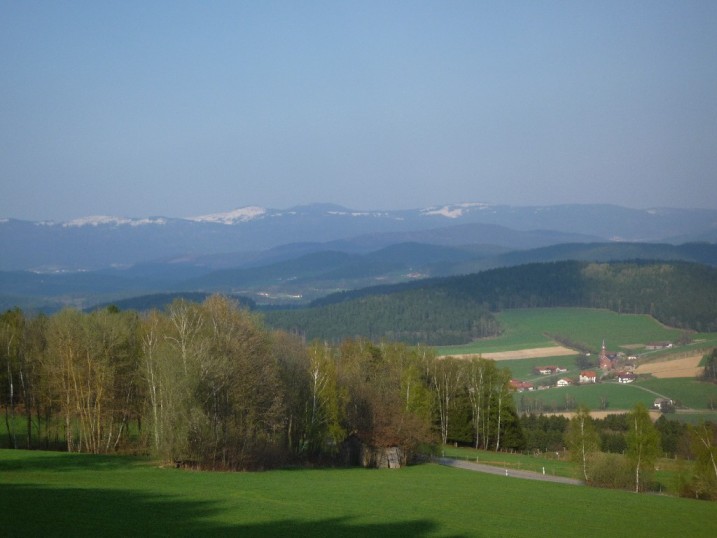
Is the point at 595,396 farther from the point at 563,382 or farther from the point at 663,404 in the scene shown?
the point at 563,382

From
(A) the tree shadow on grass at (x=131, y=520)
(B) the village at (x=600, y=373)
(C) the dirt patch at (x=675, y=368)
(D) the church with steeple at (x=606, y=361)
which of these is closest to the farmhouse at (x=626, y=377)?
(B) the village at (x=600, y=373)

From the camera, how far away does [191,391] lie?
125 feet

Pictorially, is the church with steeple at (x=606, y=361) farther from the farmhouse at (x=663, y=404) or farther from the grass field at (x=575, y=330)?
the farmhouse at (x=663, y=404)

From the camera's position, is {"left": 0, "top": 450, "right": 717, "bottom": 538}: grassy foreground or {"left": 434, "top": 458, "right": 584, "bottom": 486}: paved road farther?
{"left": 434, "top": 458, "right": 584, "bottom": 486}: paved road

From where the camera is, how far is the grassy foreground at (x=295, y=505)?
22.9 metres

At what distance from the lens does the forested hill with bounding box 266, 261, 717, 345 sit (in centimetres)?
14725

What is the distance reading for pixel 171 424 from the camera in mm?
37375

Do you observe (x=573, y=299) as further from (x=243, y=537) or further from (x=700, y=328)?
(x=243, y=537)

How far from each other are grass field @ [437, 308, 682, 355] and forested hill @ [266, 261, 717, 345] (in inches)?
162

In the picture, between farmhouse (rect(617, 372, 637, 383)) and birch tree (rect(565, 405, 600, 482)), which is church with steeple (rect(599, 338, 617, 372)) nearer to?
farmhouse (rect(617, 372, 637, 383))

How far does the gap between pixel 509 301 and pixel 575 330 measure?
38.8m

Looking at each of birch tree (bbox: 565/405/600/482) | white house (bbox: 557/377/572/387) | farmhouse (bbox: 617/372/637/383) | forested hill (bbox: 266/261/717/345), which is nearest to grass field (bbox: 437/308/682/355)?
forested hill (bbox: 266/261/717/345)

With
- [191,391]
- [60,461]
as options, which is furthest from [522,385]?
[60,461]

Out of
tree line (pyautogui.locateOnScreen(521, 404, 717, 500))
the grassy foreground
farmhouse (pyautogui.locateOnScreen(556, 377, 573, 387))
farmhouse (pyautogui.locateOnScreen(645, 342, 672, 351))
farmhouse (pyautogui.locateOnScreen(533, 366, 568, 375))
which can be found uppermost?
the grassy foreground
